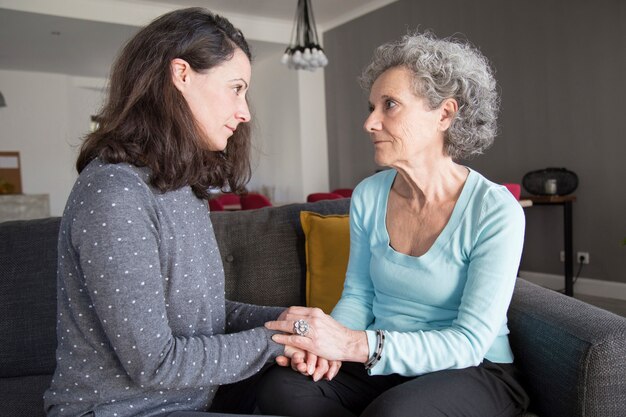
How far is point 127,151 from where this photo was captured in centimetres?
112

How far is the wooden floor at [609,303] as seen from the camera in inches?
173

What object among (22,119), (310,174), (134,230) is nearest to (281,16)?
(310,174)

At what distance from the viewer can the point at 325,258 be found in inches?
75.4

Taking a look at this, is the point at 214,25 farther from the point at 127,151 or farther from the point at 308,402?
the point at 308,402

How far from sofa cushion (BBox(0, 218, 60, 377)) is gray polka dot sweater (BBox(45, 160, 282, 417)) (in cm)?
75

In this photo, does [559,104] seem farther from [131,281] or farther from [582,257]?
[131,281]

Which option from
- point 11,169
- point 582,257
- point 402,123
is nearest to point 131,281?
point 402,123

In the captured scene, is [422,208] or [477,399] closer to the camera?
[477,399]

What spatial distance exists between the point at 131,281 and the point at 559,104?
16.3 ft

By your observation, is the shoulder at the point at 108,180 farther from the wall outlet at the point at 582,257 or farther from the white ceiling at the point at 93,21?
the white ceiling at the point at 93,21

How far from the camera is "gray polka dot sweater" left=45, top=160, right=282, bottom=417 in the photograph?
1.00 meters

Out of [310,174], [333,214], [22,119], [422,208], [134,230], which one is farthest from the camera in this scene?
[22,119]

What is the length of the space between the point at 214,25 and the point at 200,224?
0.45 metres

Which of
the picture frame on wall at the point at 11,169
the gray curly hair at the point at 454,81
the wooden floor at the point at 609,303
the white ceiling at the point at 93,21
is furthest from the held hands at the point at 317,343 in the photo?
the picture frame on wall at the point at 11,169
